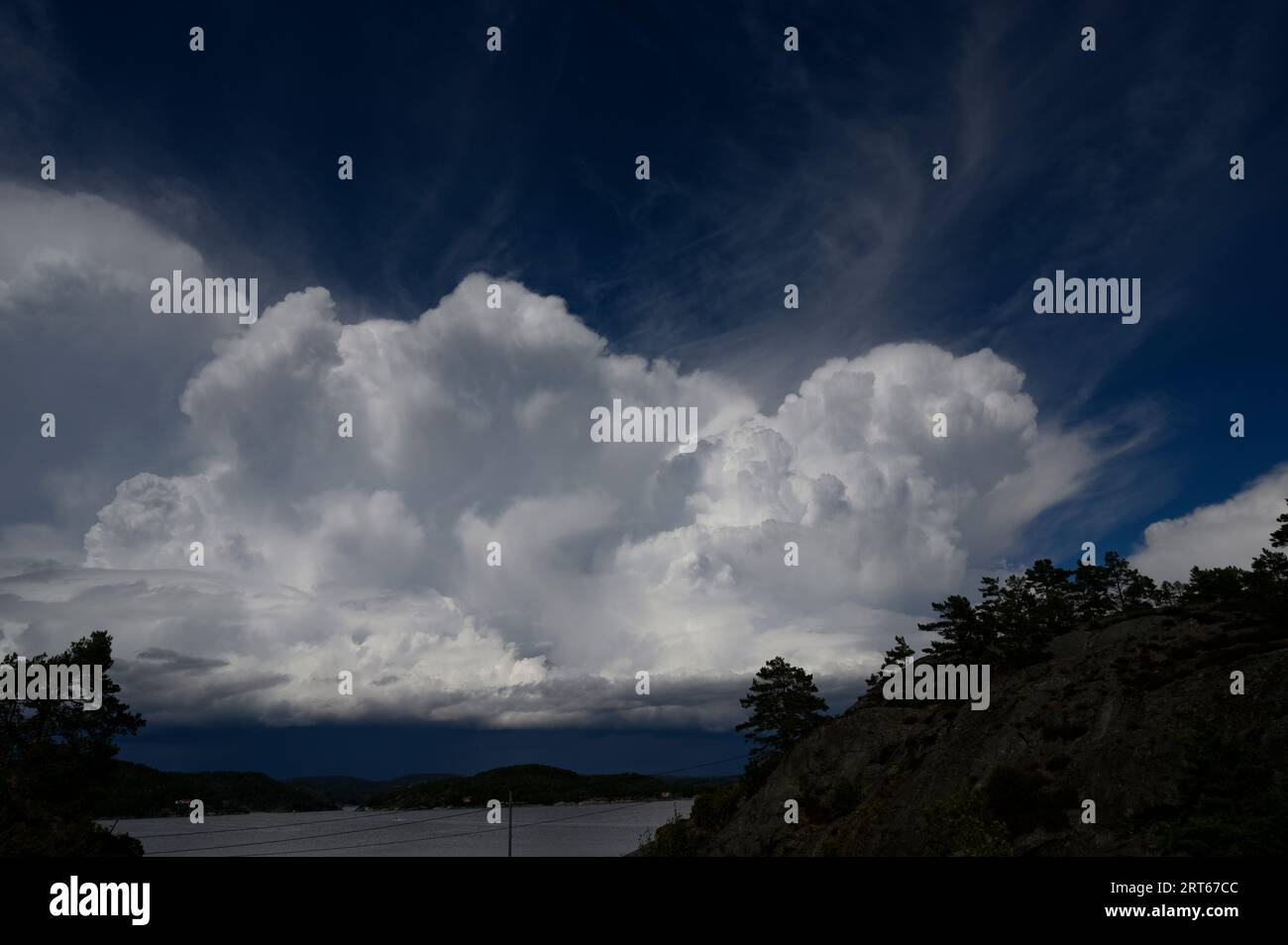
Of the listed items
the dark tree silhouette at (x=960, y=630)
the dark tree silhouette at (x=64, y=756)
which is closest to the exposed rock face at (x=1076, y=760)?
the dark tree silhouette at (x=960, y=630)

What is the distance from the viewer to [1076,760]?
56.9m

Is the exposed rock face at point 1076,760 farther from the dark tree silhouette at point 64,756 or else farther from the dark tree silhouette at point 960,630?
the dark tree silhouette at point 64,756

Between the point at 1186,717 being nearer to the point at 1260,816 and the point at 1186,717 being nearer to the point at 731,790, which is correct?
the point at 1260,816

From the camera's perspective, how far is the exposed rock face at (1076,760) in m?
39.1

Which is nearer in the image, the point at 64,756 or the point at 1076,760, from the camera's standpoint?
the point at 1076,760

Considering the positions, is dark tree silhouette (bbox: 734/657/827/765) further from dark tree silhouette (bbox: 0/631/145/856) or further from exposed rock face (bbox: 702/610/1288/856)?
dark tree silhouette (bbox: 0/631/145/856)

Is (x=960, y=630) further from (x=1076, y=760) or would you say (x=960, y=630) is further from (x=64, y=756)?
(x=64, y=756)

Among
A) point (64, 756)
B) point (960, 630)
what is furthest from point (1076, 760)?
point (64, 756)

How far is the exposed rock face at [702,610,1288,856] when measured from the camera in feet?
128

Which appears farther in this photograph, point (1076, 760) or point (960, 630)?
point (960, 630)

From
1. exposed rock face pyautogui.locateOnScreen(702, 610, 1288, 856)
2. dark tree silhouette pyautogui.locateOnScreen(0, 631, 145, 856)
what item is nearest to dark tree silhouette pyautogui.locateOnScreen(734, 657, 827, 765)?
exposed rock face pyautogui.locateOnScreen(702, 610, 1288, 856)

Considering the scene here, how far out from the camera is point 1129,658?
67.0 m
